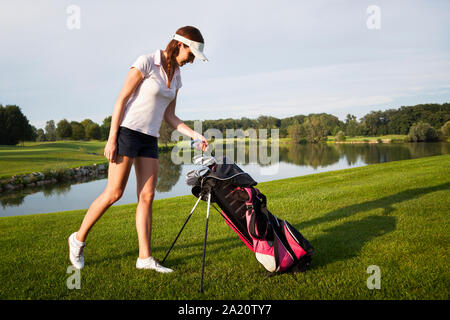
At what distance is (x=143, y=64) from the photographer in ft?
8.95

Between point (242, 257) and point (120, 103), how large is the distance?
2.08 metres

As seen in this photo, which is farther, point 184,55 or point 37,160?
point 37,160

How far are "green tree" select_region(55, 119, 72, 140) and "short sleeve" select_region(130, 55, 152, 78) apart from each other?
72744 millimetres

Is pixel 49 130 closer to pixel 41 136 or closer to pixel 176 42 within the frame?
pixel 41 136

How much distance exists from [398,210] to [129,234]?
176 inches

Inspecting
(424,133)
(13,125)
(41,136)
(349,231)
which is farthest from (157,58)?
(41,136)

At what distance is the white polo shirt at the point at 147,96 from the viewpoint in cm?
278

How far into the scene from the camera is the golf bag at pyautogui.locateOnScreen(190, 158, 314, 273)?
2.73m

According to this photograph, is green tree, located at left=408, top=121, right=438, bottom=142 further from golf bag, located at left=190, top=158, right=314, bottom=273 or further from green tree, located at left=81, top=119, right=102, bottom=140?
green tree, located at left=81, top=119, right=102, bottom=140

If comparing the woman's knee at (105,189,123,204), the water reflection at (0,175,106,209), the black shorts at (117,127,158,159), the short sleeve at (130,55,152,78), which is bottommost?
the water reflection at (0,175,106,209)

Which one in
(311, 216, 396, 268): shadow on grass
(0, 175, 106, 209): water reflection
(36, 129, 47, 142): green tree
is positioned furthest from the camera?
(36, 129, 47, 142): green tree

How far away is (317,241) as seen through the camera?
3797 millimetres

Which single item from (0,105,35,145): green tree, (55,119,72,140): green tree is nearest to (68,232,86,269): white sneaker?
(0,105,35,145): green tree

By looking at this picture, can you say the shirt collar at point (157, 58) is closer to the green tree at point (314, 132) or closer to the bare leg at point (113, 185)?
the bare leg at point (113, 185)
